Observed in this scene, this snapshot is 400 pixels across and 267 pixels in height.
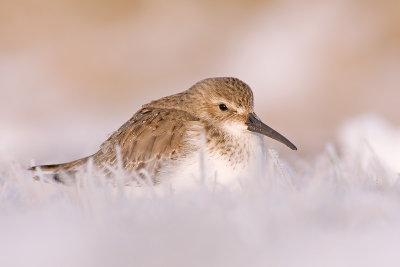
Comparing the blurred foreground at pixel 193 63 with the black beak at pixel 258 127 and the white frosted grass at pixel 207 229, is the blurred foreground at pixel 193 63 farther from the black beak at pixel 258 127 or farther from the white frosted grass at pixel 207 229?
the white frosted grass at pixel 207 229

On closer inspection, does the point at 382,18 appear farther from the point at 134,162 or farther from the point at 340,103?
the point at 134,162

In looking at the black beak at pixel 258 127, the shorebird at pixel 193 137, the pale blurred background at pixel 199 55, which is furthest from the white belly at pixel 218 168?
the pale blurred background at pixel 199 55

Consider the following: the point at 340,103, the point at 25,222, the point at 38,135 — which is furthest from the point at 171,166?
the point at 340,103

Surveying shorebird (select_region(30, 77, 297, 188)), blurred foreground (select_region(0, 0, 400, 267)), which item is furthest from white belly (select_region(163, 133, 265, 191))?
blurred foreground (select_region(0, 0, 400, 267))

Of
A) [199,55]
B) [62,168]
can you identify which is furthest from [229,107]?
[199,55]

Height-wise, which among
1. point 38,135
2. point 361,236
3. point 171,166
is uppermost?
point 38,135

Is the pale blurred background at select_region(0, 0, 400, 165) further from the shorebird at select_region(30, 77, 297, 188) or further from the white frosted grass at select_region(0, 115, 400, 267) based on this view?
the white frosted grass at select_region(0, 115, 400, 267)
